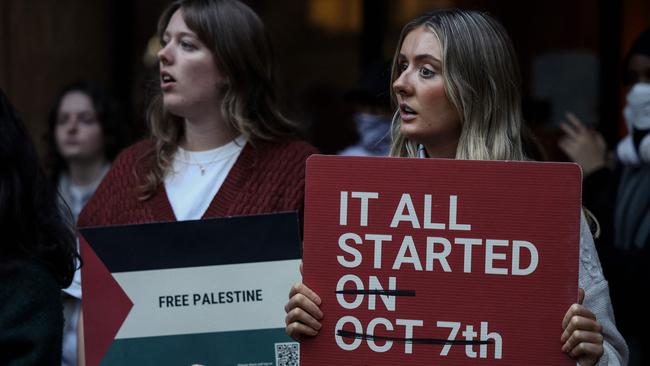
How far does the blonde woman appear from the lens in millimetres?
2982

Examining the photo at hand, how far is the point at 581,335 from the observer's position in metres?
2.71

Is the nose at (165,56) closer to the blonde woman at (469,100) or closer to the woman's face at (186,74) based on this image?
the woman's face at (186,74)

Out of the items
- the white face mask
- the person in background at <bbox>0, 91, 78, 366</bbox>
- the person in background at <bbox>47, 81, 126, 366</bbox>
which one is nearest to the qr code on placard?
the person in background at <bbox>0, 91, 78, 366</bbox>

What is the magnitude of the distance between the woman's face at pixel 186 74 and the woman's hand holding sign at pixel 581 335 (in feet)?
5.83

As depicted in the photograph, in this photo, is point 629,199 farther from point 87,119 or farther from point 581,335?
point 87,119

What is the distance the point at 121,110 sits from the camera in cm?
622

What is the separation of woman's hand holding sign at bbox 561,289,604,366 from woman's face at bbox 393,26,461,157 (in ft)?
1.97

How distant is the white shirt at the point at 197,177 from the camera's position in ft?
13.0

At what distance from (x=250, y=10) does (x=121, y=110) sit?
2.12 metres

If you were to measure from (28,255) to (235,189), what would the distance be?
1193 mm

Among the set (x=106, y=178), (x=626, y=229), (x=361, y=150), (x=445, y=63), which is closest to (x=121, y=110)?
(x=361, y=150)

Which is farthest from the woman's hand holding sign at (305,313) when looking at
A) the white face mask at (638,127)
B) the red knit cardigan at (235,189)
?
the white face mask at (638,127)

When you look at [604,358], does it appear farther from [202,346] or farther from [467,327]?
[202,346]

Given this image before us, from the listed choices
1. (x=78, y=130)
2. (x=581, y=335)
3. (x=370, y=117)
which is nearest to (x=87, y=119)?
(x=78, y=130)
